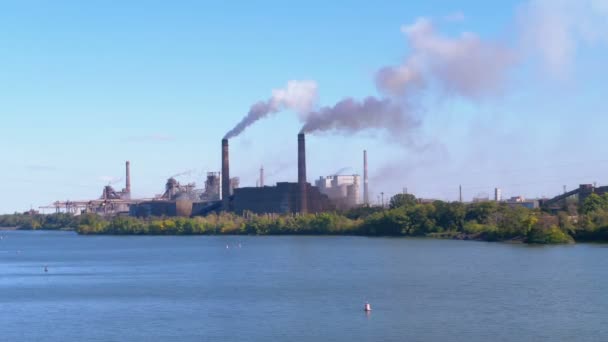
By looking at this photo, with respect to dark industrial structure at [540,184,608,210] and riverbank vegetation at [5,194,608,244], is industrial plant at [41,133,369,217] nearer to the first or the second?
riverbank vegetation at [5,194,608,244]

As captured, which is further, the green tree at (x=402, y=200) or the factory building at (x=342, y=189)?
the factory building at (x=342, y=189)

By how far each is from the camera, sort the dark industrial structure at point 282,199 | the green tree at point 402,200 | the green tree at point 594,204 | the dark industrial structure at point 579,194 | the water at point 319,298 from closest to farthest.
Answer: the water at point 319,298
the green tree at point 594,204
the dark industrial structure at point 579,194
the green tree at point 402,200
the dark industrial structure at point 282,199

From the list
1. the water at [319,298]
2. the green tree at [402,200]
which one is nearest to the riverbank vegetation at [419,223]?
the green tree at [402,200]

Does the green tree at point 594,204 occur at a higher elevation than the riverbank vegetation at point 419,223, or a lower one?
higher

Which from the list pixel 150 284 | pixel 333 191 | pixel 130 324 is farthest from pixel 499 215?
pixel 333 191

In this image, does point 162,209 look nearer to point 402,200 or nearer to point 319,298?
point 402,200

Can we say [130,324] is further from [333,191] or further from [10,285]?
[333,191]

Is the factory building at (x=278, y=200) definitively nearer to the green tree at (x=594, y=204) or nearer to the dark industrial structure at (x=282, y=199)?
the dark industrial structure at (x=282, y=199)

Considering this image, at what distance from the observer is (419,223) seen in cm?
9169

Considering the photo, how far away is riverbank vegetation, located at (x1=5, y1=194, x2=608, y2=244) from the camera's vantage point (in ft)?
231

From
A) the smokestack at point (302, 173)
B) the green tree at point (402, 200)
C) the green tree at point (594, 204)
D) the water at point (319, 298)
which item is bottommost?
the water at point (319, 298)

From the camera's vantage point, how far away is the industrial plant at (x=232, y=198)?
4427 inches

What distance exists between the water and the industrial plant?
4865 cm

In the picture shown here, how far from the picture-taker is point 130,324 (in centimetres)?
3005
